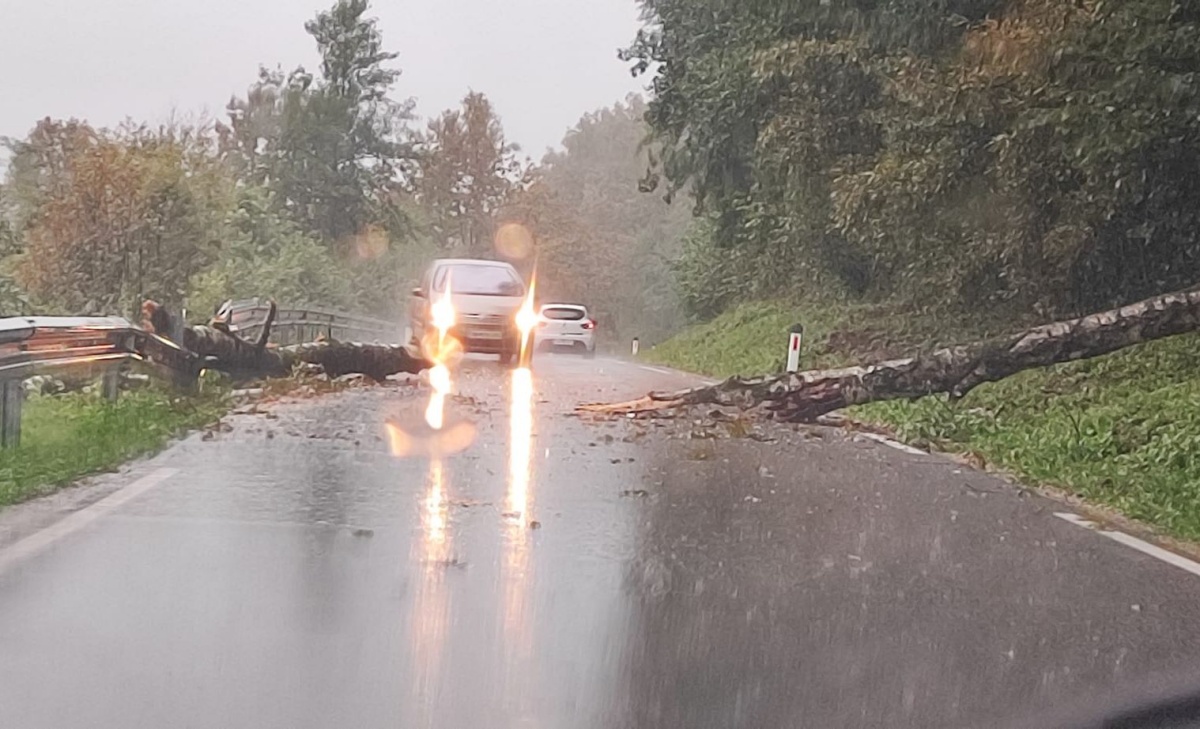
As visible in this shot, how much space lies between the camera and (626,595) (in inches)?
246

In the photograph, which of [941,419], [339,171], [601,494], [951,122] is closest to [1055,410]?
[941,419]

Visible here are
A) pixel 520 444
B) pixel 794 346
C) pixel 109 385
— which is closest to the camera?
pixel 109 385

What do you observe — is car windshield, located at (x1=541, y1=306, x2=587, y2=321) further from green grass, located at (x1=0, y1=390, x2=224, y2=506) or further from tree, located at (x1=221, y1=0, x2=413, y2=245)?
green grass, located at (x1=0, y1=390, x2=224, y2=506)

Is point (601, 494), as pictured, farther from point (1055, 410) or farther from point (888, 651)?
point (1055, 410)

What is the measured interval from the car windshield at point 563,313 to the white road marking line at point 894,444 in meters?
8.78

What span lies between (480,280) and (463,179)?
1551 mm

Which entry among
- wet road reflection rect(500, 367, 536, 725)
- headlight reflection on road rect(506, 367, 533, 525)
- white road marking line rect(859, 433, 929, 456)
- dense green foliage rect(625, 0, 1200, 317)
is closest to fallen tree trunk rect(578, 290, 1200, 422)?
dense green foliage rect(625, 0, 1200, 317)

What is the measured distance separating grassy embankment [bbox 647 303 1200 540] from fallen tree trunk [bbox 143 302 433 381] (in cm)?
435

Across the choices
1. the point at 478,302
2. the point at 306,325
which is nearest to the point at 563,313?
the point at 478,302

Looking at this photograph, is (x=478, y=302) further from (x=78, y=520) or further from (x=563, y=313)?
(x=78, y=520)

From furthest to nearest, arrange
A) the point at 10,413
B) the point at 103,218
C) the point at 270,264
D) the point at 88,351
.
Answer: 1. the point at 270,264
2. the point at 103,218
3. the point at 88,351
4. the point at 10,413

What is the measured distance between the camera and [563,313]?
21750 millimetres

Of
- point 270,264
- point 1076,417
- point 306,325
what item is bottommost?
point 1076,417

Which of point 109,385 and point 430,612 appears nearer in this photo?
point 430,612
